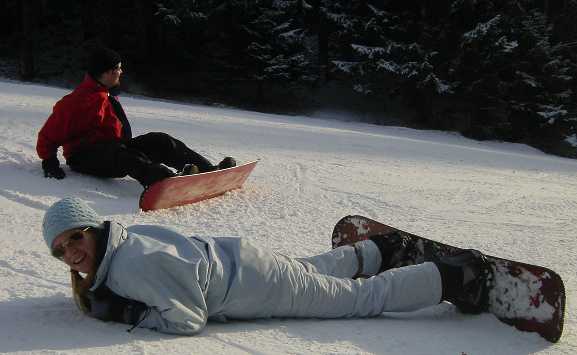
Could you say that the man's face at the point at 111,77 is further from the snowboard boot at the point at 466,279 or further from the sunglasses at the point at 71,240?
the snowboard boot at the point at 466,279

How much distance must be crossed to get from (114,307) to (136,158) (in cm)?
228

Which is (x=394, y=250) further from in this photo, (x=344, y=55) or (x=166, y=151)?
(x=344, y=55)

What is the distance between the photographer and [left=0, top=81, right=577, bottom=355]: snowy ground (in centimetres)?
233

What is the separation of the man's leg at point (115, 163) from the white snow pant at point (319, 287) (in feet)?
6.37

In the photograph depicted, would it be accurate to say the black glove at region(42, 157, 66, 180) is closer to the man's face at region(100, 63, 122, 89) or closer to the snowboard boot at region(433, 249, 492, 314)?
the man's face at region(100, 63, 122, 89)

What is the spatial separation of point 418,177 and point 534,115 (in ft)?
39.6

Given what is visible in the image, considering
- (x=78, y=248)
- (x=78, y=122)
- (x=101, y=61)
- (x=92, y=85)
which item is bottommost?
(x=78, y=248)

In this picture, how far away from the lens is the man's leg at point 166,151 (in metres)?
4.70

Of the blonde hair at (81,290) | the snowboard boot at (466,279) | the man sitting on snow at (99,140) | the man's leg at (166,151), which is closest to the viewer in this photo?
the blonde hair at (81,290)

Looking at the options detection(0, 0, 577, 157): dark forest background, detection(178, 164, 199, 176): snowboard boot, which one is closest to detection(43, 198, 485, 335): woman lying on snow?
detection(178, 164, 199, 176): snowboard boot

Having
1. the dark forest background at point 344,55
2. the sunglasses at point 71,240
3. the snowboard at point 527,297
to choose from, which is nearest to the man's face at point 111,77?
the sunglasses at point 71,240

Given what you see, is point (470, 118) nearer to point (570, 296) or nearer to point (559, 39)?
point (559, 39)

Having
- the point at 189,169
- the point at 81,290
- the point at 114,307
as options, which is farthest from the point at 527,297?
the point at 189,169

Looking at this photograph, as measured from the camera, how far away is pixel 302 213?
4559 millimetres
